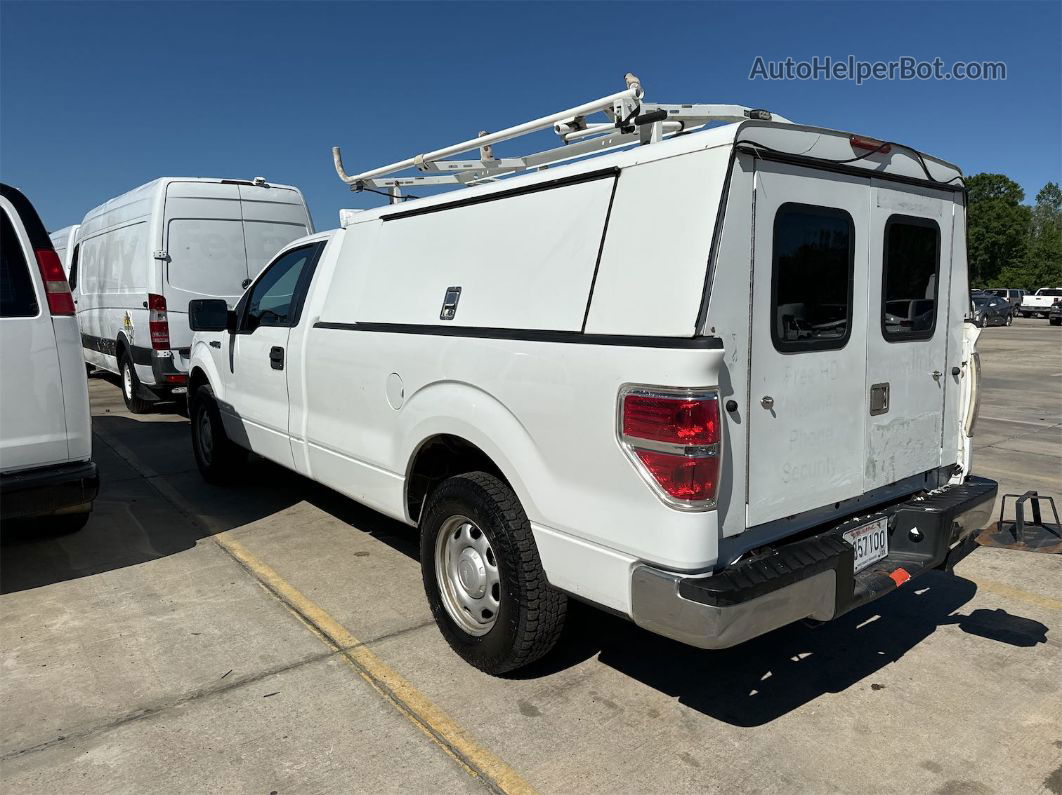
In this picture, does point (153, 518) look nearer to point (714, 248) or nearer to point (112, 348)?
point (714, 248)

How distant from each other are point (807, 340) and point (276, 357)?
347 cm

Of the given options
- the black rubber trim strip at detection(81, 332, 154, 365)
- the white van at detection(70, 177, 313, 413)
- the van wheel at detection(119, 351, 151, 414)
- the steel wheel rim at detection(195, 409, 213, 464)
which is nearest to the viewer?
the steel wheel rim at detection(195, 409, 213, 464)

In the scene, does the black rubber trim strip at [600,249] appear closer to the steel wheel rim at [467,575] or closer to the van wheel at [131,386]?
the steel wheel rim at [467,575]

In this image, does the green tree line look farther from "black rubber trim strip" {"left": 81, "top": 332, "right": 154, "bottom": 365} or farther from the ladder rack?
the ladder rack

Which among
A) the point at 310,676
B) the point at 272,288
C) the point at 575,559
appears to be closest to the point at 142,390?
the point at 272,288

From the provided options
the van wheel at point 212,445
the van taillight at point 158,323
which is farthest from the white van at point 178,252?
the van wheel at point 212,445

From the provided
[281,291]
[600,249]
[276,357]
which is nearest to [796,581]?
[600,249]

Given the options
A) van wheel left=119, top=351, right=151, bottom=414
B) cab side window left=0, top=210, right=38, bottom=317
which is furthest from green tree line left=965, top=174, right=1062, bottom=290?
cab side window left=0, top=210, right=38, bottom=317

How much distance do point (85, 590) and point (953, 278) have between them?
→ 492cm

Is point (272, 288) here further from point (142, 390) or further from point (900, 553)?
point (142, 390)

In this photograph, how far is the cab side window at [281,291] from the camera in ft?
16.5

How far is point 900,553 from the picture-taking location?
3.44 m

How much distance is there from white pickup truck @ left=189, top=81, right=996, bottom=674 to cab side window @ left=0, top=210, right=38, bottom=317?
67.4 inches

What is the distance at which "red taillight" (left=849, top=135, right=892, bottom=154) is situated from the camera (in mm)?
3107
